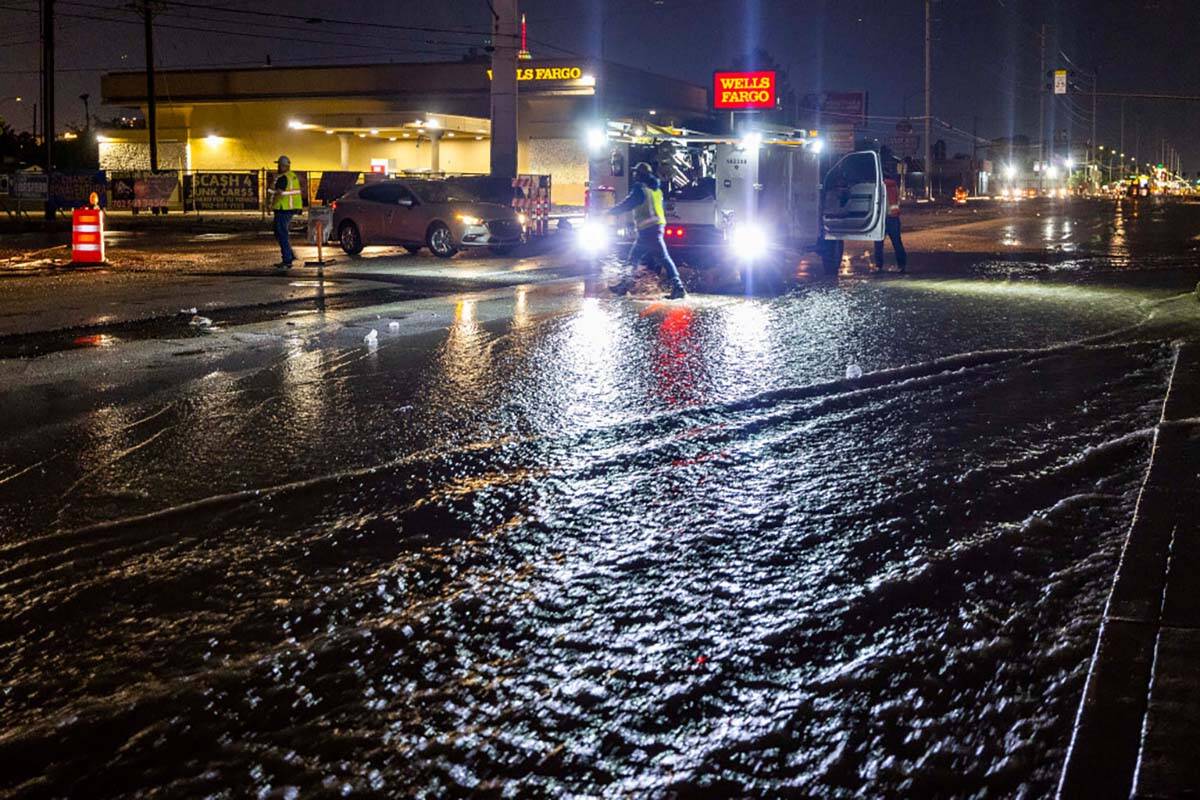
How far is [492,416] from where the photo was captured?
8.23 meters

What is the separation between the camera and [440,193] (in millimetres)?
25656

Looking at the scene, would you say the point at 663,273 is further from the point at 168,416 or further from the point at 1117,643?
the point at 1117,643

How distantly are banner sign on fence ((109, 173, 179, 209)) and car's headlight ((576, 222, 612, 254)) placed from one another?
110 ft

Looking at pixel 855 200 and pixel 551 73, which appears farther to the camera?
pixel 551 73

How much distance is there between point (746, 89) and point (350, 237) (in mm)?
29163

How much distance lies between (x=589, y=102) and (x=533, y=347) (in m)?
A: 46.6

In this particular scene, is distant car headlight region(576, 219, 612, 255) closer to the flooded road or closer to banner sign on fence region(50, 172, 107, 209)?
the flooded road

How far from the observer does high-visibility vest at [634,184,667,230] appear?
16094 millimetres

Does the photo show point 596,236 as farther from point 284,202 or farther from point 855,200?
point 284,202

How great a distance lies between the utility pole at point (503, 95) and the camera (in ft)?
104

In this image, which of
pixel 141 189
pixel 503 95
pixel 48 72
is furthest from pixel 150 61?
pixel 503 95

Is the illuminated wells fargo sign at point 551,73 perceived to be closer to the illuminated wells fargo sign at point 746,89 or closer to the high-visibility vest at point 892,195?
the illuminated wells fargo sign at point 746,89

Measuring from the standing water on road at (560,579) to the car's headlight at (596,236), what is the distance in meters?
11.1

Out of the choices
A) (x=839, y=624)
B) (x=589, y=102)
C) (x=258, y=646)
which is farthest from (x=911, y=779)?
(x=589, y=102)
